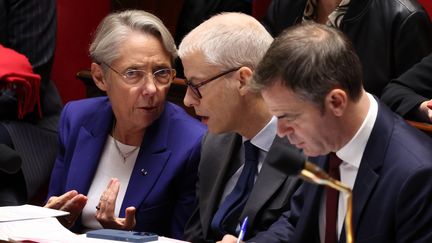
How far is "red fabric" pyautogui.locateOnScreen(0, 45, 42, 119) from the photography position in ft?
12.1

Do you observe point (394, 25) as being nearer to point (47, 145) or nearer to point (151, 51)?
point (151, 51)

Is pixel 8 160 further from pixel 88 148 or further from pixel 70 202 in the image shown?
pixel 88 148

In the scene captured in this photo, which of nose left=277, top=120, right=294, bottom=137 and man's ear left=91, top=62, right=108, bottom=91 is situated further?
man's ear left=91, top=62, right=108, bottom=91

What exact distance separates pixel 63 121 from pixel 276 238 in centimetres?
115

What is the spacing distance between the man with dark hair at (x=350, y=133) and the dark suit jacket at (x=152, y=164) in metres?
0.82

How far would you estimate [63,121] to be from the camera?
3.33 metres

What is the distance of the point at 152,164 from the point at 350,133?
0.99 metres

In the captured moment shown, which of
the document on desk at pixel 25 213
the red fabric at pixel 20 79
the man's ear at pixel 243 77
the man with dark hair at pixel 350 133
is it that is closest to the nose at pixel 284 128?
the man with dark hair at pixel 350 133

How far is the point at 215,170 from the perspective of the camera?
2920mm

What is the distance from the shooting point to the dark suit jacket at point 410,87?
10.3 ft

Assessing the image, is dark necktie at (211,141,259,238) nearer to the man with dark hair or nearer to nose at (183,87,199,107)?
nose at (183,87,199,107)

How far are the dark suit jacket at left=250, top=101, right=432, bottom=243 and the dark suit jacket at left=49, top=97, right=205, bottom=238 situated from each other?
915 mm

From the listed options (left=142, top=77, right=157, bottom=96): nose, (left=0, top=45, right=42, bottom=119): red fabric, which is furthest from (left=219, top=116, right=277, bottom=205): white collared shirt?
(left=0, top=45, right=42, bottom=119): red fabric

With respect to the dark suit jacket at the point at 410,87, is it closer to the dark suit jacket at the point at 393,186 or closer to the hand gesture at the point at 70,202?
the dark suit jacket at the point at 393,186
